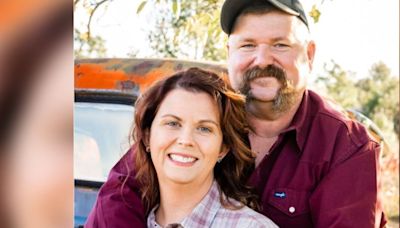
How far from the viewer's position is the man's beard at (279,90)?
145 cm

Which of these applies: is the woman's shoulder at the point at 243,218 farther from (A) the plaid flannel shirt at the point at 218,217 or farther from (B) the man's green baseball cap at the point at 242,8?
(B) the man's green baseball cap at the point at 242,8

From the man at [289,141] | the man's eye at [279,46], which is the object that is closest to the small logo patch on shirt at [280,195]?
the man at [289,141]

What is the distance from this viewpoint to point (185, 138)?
1.25 metres

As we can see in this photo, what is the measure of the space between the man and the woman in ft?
0.21

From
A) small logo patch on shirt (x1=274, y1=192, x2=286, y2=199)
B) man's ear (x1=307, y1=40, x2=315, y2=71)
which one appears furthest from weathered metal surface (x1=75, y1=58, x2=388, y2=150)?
small logo patch on shirt (x1=274, y1=192, x2=286, y2=199)

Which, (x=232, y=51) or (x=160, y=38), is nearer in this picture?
(x=232, y=51)

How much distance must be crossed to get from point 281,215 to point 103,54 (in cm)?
82

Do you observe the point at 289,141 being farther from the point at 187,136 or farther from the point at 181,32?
the point at 181,32

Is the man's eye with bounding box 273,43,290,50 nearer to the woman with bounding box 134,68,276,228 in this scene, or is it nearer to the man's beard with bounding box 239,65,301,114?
the man's beard with bounding box 239,65,301,114

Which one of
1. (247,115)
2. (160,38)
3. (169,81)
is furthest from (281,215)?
(160,38)

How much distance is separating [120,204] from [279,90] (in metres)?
0.46

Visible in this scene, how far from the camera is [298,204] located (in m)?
1.39

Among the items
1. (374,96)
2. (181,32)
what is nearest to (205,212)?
(181,32)

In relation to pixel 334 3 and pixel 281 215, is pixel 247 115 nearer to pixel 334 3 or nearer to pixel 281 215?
pixel 281 215
